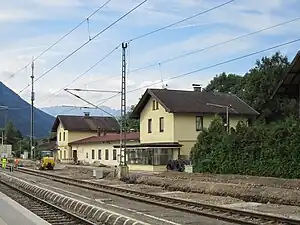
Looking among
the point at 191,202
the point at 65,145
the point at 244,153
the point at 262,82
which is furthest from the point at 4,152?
the point at 191,202

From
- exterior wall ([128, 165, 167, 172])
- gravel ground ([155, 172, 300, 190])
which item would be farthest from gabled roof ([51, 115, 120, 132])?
gravel ground ([155, 172, 300, 190])

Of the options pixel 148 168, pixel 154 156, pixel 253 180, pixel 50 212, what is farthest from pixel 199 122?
pixel 50 212

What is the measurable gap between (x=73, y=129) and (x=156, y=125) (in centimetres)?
3204

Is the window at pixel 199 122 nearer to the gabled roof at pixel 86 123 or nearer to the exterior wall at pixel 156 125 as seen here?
the exterior wall at pixel 156 125

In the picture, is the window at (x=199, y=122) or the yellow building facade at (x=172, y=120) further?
the window at (x=199, y=122)

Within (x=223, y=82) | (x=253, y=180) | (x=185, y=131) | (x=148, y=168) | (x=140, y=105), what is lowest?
(x=253, y=180)

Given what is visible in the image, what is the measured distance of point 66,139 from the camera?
85188 mm

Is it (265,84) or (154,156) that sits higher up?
(265,84)

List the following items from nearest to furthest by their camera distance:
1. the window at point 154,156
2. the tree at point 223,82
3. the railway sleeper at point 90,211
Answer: the railway sleeper at point 90,211 < the window at point 154,156 < the tree at point 223,82

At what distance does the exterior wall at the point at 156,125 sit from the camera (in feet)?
173

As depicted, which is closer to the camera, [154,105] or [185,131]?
[185,131]

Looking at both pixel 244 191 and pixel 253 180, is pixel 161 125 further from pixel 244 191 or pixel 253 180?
pixel 244 191

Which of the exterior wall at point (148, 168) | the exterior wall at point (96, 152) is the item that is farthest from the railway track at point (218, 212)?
the exterior wall at point (96, 152)

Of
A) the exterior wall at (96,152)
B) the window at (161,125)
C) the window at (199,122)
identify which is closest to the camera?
the window at (199,122)
